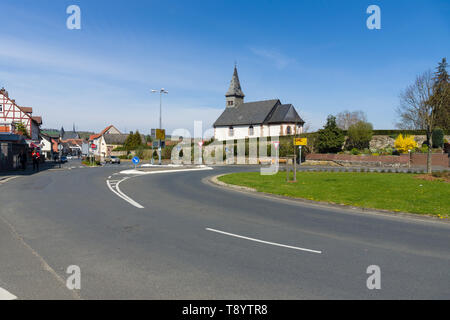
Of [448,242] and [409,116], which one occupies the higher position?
[409,116]

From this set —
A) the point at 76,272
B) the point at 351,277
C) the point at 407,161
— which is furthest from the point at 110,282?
the point at 407,161

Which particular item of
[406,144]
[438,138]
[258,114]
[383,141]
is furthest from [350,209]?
[258,114]

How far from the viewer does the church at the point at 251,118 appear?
230ft

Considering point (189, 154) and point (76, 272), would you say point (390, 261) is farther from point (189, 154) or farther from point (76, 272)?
point (189, 154)

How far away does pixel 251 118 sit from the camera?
76.1 meters

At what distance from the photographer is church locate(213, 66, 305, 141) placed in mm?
70250

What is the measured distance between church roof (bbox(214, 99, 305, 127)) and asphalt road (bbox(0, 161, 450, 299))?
61.1 meters

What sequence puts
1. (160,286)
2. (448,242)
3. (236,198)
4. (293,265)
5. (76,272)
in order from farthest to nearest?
(236,198)
(448,242)
(293,265)
(76,272)
(160,286)

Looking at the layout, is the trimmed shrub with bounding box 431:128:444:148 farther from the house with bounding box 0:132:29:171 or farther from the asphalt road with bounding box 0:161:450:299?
the house with bounding box 0:132:29:171

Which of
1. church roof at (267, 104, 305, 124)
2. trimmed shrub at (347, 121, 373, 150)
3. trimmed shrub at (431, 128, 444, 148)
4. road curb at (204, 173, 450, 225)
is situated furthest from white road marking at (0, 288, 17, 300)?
church roof at (267, 104, 305, 124)

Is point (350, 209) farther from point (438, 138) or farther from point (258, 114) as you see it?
point (258, 114)

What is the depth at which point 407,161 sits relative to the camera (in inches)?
1679
